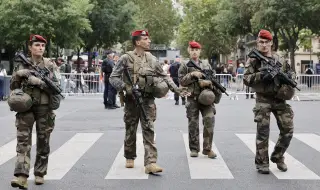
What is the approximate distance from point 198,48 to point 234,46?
70240 mm

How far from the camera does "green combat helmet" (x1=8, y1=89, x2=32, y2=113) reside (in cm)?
682

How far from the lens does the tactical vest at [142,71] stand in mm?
7812

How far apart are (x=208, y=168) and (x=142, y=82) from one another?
4.98 feet

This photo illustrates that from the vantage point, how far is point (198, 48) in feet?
30.2

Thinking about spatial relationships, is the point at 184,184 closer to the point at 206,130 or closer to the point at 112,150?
the point at 206,130

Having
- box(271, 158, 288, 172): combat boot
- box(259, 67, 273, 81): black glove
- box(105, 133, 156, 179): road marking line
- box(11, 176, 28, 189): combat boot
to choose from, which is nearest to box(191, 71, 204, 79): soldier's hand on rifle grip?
box(105, 133, 156, 179): road marking line

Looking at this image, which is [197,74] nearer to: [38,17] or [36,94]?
[36,94]

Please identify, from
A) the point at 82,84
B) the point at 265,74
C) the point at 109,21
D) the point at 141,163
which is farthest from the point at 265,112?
the point at 109,21

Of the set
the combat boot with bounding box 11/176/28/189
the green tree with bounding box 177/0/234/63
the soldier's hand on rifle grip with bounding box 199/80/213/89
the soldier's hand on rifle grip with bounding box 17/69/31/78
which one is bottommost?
the combat boot with bounding box 11/176/28/189

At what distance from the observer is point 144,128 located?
7898 millimetres

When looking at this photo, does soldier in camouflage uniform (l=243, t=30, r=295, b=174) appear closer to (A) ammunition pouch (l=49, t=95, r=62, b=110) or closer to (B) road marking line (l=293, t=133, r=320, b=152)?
(A) ammunition pouch (l=49, t=95, r=62, b=110)

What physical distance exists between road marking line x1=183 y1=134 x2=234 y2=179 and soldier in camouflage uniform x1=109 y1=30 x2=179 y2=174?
1.77 ft

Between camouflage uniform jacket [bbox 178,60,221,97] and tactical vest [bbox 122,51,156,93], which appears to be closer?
tactical vest [bbox 122,51,156,93]

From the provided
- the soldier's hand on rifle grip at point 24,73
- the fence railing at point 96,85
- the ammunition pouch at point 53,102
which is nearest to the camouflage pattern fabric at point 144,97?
the ammunition pouch at point 53,102
